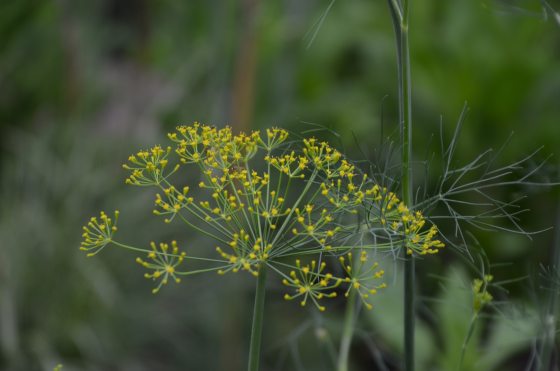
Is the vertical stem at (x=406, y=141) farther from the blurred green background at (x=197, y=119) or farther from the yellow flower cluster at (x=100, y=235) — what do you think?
the blurred green background at (x=197, y=119)

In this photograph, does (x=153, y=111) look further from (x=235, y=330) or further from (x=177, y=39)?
(x=235, y=330)

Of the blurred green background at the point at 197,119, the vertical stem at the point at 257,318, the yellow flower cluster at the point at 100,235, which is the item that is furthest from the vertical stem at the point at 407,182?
the blurred green background at the point at 197,119

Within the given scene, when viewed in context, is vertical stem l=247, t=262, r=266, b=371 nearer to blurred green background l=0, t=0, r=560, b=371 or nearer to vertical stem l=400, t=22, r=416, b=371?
vertical stem l=400, t=22, r=416, b=371

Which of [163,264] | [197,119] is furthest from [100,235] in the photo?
[197,119]

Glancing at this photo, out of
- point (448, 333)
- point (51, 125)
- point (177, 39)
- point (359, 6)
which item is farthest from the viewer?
point (359, 6)

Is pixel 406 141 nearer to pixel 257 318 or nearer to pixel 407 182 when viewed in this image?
pixel 407 182

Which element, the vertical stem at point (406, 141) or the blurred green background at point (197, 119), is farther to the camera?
the blurred green background at point (197, 119)

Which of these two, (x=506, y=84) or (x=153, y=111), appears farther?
(x=153, y=111)

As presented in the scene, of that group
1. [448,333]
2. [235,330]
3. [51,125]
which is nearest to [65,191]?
[51,125]

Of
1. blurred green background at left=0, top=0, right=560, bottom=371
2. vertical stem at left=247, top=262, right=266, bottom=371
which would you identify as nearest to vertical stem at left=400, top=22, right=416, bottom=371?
vertical stem at left=247, top=262, right=266, bottom=371
